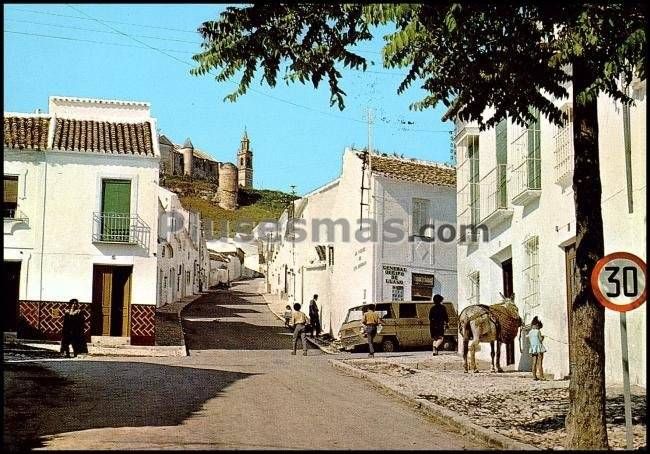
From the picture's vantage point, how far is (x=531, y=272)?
19.3 metres

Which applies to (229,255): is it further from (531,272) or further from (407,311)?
(531,272)

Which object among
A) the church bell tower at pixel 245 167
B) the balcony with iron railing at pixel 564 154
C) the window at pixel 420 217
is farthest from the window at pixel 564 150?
the church bell tower at pixel 245 167

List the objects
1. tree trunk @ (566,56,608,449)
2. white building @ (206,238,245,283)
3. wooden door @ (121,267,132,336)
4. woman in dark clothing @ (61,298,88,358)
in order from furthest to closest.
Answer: white building @ (206,238,245,283) < wooden door @ (121,267,132,336) < woman in dark clothing @ (61,298,88,358) < tree trunk @ (566,56,608,449)

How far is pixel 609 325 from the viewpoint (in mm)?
14383

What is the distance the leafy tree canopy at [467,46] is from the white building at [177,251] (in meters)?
22.1

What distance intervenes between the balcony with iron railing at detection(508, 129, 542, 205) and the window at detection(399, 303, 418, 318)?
8353 millimetres

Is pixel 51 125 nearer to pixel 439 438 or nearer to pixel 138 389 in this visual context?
pixel 138 389

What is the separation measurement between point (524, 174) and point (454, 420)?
8.31 meters

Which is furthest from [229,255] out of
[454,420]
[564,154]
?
[454,420]

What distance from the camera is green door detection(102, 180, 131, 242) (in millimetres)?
27719

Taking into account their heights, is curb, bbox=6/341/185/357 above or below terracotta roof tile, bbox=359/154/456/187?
below

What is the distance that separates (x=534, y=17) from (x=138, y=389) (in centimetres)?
901

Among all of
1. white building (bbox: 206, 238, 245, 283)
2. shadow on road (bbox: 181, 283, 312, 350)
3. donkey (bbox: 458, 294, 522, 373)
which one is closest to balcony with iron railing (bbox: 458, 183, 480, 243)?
donkey (bbox: 458, 294, 522, 373)

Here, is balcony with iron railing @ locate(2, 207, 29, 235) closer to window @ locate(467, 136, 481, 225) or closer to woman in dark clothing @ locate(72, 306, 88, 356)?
woman in dark clothing @ locate(72, 306, 88, 356)
